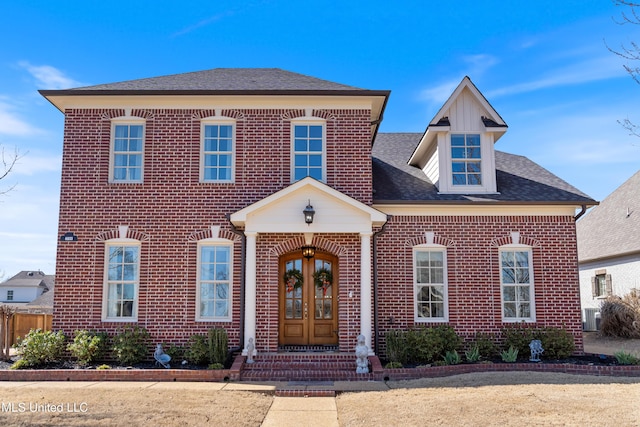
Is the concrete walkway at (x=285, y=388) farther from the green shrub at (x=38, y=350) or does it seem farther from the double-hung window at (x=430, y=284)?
the double-hung window at (x=430, y=284)

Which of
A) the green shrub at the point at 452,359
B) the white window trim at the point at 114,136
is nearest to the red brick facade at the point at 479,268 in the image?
the green shrub at the point at 452,359

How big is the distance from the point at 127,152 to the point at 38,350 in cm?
515

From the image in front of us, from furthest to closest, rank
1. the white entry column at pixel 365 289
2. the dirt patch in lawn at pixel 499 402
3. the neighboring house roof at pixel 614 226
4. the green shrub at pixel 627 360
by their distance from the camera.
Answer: the neighboring house roof at pixel 614 226, the white entry column at pixel 365 289, the green shrub at pixel 627 360, the dirt patch in lawn at pixel 499 402

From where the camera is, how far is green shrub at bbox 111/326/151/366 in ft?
40.2

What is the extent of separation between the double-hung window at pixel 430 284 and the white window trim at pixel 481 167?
5.83 ft

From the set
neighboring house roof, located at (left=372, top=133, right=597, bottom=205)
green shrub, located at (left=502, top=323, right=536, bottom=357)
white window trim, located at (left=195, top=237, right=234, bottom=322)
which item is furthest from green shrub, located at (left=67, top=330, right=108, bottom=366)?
green shrub, located at (left=502, top=323, right=536, bottom=357)

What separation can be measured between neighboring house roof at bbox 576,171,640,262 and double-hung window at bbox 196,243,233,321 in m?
15.8

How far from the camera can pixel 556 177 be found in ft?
50.5

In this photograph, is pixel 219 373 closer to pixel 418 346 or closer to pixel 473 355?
pixel 418 346

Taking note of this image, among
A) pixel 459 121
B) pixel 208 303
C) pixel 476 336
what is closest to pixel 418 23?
pixel 459 121

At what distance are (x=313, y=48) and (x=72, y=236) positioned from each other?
899 cm

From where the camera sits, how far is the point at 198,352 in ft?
39.7

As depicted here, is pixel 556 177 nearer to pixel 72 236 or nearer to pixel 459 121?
pixel 459 121

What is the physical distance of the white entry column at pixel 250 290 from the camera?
12.3 meters
